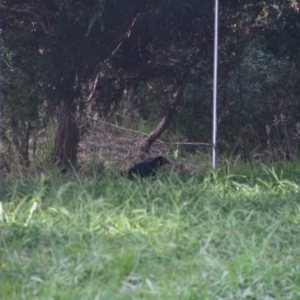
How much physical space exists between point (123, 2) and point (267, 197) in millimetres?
3462

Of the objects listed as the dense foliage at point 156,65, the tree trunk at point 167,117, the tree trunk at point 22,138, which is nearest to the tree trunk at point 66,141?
the dense foliage at point 156,65

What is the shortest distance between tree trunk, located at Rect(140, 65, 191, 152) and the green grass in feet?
12.6

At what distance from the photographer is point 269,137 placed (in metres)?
11.3

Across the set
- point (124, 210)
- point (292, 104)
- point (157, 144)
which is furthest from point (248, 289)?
point (157, 144)

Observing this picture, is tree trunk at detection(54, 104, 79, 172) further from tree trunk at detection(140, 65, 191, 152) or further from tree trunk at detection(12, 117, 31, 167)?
tree trunk at detection(140, 65, 191, 152)

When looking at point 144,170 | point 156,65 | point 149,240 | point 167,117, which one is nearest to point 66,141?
point 156,65

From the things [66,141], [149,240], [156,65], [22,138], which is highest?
[156,65]

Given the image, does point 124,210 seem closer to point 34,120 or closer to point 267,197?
point 267,197

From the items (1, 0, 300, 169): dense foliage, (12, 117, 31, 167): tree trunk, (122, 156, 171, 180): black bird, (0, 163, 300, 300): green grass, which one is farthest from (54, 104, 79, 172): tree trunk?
(0, 163, 300, 300): green grass

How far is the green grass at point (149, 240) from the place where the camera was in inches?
175

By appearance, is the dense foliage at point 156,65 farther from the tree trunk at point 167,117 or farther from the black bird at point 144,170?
the black bird at point 144,170

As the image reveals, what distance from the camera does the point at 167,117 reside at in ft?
36.6

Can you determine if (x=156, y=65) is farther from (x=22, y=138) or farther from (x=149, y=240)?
(x=149, y=240)

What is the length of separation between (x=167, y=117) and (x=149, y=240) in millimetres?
6180
